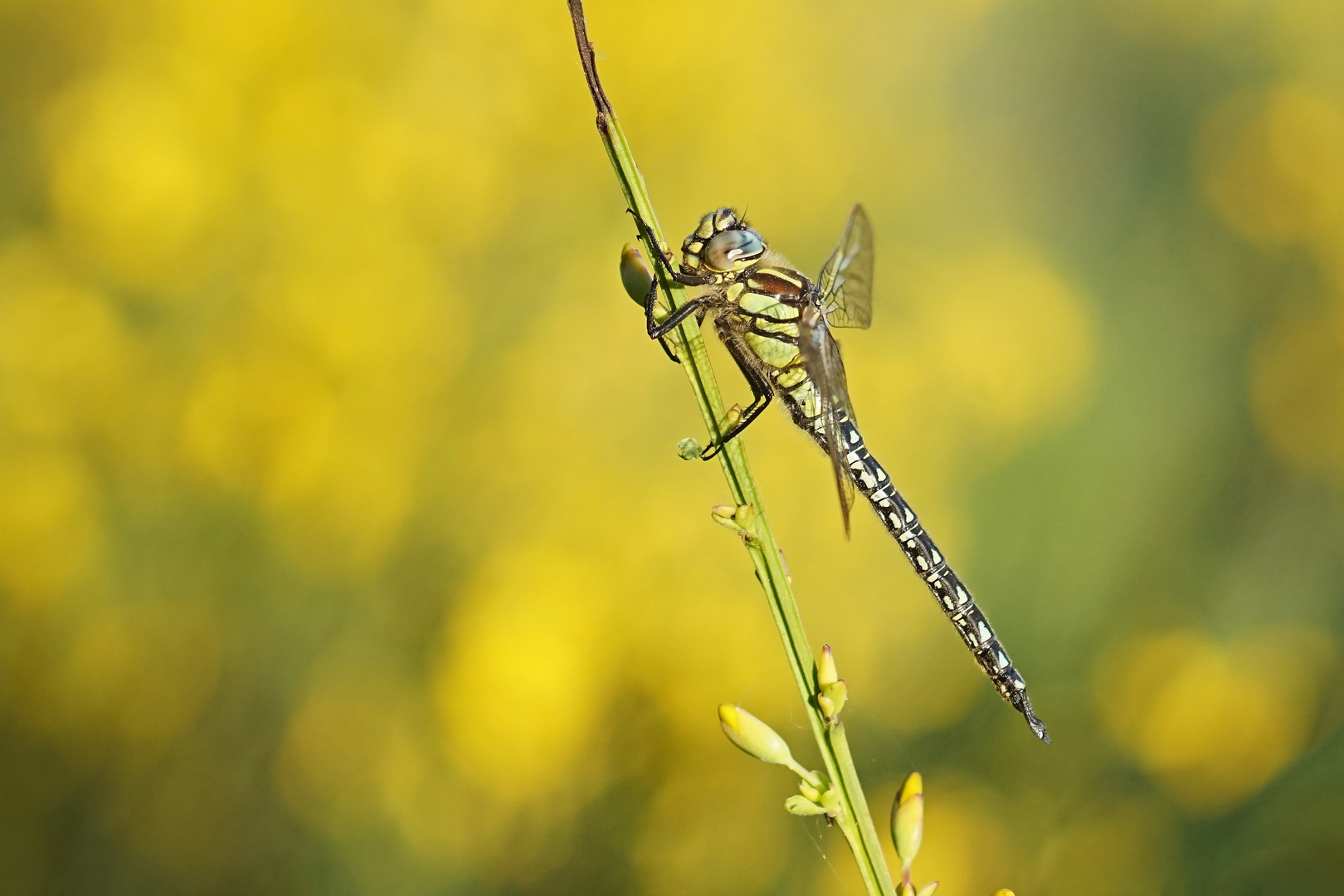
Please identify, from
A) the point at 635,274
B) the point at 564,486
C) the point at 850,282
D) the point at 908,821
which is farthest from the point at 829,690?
the point at 564,486

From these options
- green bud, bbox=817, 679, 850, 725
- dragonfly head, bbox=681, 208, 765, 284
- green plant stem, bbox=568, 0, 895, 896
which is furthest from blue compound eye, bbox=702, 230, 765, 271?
green bud, bbox=817, 679, 850, 725

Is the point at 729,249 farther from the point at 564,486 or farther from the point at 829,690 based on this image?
the point at 564,486

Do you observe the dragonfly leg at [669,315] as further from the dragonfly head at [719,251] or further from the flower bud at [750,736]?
the flower bud at [750,736]

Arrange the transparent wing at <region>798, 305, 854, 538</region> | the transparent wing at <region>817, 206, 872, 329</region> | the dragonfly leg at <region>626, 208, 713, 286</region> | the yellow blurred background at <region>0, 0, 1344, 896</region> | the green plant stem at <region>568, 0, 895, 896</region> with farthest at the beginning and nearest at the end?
1. the yellow blurred background at <region>0, 0, 1344, 896</region>
2. the transparent wing at <region>817, 206, 872, 329</region>
3. the transparent wing at <region>798, 305, 854, 538</region>
4. the dragonfly leg at <region>626, 208, 713, 286</region>
5. the green plant stem at <region>568, 0, 895, 896</region>

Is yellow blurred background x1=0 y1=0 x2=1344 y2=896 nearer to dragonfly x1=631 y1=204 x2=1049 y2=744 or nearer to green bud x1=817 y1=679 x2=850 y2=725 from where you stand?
dragonfly x1=631 y1=204 x2=1049 y2=744

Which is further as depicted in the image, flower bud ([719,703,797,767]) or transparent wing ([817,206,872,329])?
transparent wing ([817,206,872,329])

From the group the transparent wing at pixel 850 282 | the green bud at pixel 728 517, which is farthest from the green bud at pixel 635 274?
the transparent wing at pixel 850 282

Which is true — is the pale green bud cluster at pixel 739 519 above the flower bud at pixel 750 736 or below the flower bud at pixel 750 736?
above
